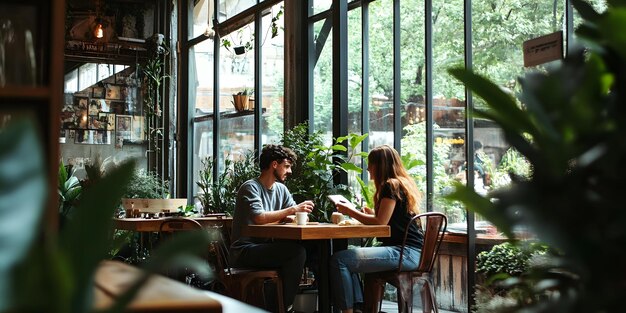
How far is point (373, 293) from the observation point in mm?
5328

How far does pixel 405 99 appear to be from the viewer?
6758 millimetres

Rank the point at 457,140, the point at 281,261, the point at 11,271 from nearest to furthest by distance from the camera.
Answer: the point at 11,271
the point at 281,261
the point at 457,140

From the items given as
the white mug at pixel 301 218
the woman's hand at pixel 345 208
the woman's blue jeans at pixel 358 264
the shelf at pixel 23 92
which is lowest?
the woman's blue jeans at pixel 358 264

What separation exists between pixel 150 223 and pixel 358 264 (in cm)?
247

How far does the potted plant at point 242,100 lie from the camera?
31.5 ft

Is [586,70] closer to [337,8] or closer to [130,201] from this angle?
[337,8]

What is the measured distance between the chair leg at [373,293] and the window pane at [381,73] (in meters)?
1.88

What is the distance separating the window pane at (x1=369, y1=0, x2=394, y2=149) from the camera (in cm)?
701

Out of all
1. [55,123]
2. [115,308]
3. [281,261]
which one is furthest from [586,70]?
[281,261]

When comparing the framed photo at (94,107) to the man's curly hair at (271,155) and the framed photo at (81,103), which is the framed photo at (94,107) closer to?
the framed photo at (81,103)

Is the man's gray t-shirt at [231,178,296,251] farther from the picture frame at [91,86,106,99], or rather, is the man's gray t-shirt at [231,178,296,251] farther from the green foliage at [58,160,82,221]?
the picture frame at [91,86,106,99]

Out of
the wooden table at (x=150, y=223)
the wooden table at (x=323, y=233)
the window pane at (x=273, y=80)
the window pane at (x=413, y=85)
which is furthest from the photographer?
the window pane at (x=273, y=80)

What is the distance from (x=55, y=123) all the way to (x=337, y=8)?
559cm

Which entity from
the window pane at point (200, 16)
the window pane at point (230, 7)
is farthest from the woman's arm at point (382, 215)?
the window pane at point (200, 16)
